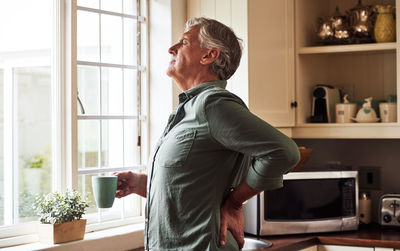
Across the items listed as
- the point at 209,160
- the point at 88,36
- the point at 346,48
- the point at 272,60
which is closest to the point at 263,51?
the point at 272,60

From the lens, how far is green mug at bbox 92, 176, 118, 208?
5.95 feet

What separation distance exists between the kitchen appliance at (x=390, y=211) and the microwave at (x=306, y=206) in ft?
0.49

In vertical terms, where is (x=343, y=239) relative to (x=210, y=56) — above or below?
below

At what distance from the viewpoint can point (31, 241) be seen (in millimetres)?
2297

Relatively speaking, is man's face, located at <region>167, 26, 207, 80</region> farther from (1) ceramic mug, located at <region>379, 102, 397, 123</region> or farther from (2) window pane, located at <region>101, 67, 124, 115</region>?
(1) ceramic mug, located at <region>379, 102, 397, 123</region>

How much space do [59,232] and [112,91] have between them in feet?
2.59

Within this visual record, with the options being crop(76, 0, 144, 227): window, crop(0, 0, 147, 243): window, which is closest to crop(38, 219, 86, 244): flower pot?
crop(0, 0, 147, 243): window

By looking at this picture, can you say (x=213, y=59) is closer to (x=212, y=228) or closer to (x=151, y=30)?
(x=212, y=228)

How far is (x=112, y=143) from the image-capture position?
9.09 ft

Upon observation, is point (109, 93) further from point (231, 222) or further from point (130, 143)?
point (231, 222)

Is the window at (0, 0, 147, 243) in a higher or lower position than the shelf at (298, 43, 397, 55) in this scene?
lower

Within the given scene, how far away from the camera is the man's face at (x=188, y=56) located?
173 cm

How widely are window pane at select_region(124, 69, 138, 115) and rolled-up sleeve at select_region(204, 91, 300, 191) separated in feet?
4.44

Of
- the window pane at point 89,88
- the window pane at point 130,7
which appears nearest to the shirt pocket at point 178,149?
the window pane at point 89,88
